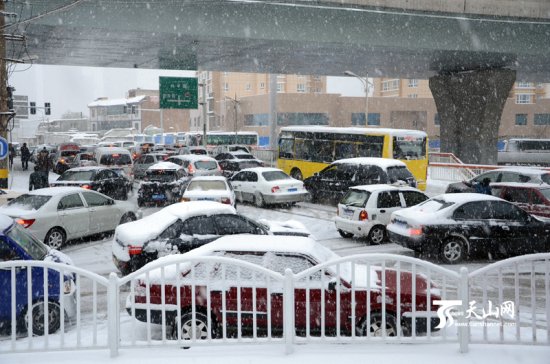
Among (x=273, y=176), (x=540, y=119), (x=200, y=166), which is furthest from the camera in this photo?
(x=540, y=119)

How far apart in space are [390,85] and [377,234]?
9112 cm

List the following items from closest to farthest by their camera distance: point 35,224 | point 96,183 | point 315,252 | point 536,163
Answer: point 315,252 → point 35,224 → point 96,183 → point 536,163

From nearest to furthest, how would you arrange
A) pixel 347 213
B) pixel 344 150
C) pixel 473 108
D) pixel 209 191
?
pixel 347 213 < pixel 209 191 < pixel 344 150 < pixel 473 108

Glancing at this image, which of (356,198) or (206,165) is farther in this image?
(206,165)

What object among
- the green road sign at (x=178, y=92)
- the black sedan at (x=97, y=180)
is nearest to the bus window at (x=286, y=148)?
the green road sign at (x=178, y=92)

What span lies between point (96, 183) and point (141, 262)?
12.3 m

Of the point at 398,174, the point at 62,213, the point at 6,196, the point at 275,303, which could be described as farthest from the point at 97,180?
the point at 275,303

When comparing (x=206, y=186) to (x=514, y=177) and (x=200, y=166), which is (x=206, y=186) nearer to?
(x=200, y=166)

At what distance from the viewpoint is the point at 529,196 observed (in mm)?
16438

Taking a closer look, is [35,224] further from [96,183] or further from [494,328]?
[494,328]

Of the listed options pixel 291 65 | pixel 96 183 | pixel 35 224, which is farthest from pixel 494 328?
pixel 291 65

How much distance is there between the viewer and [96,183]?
22156mm

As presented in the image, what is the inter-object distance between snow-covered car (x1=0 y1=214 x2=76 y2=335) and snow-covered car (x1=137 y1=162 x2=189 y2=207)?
12.9 m

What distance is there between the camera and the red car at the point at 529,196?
52.8 ft
